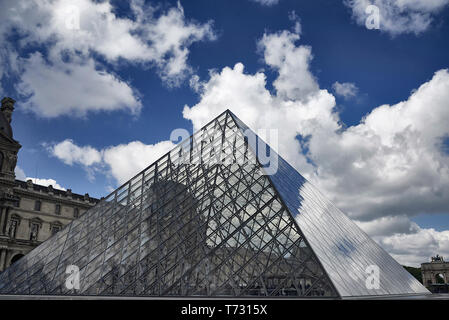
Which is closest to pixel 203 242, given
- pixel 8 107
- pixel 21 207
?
pixel 21 207

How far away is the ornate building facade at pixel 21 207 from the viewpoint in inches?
1818

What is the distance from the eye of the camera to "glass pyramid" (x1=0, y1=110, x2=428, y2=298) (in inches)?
505

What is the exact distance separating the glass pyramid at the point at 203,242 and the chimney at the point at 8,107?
Answer: 126 feet

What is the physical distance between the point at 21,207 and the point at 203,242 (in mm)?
43642

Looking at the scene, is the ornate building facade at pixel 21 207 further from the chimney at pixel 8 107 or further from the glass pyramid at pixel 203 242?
the glass pyramid at pixel 203 242

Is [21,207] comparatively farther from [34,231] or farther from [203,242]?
[203,242]

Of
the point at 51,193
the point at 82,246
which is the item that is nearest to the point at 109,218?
the point at 82,246

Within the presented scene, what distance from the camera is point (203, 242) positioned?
15.0m

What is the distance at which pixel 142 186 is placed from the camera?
22.0 metres

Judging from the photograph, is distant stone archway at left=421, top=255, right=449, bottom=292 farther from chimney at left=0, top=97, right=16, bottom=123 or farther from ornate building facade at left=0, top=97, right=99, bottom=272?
chimney at left=0, top=97, right=16, bottom=123

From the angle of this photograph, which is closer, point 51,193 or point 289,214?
point 289,214
